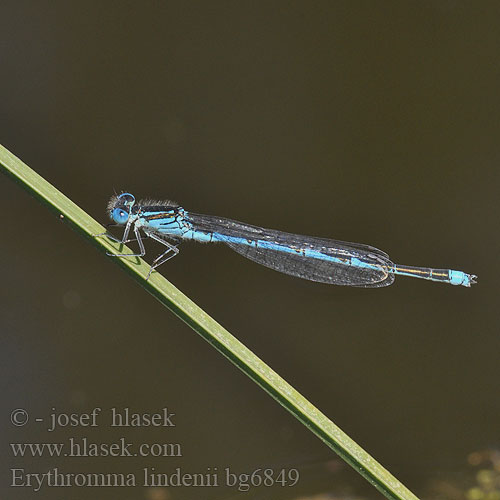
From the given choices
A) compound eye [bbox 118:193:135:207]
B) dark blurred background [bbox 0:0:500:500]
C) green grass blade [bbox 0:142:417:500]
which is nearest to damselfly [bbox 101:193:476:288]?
compound eye [bbox 118:193:135:207]

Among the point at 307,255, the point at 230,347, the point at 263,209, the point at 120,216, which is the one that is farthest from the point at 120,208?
the point at 263,209

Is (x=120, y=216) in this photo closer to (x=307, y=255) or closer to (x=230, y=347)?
(x=307, y=255)

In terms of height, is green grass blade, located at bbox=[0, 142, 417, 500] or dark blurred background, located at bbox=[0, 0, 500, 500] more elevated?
dark blurred background, located at bbox=[0, 0, 500, 500]

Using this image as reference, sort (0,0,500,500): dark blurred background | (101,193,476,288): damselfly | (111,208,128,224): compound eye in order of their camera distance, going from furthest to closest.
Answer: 1. (0,0,500,500): dark blurred background
2. (101,193,476,288): damselfly
3. (111,208,128,224): compound eye

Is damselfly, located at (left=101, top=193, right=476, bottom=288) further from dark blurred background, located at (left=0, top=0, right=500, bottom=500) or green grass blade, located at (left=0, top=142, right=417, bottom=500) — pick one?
green grass blade, located at (left=0, top=142, right=417, bottom=500)

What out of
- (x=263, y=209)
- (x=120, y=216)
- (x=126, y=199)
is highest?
(x=263, y=209)

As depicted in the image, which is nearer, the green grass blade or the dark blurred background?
the green grass blade

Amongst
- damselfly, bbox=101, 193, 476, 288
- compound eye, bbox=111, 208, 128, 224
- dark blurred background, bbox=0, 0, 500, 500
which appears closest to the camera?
compound eye, bbox=111, 208, 128, 224

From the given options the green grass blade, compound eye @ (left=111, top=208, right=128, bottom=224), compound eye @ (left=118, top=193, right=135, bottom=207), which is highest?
compound eye @ (left=118, top=193, right=135, bottom=207)
